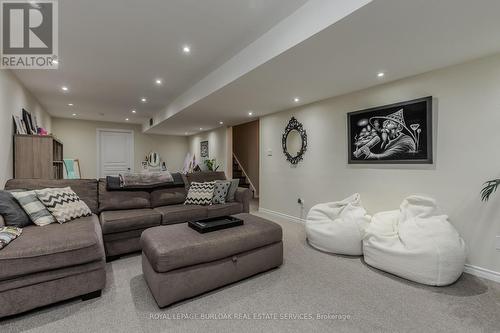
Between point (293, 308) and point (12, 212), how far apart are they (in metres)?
2.61

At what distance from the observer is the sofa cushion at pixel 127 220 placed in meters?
2.54

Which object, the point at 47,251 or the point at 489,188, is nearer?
the point at 47,251

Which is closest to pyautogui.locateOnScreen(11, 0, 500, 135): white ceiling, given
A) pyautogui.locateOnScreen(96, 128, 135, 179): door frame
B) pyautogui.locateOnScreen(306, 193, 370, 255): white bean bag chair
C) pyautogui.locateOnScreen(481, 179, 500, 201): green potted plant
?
pyautogui.locateOnScreen(481, 179, 500, 201): green potted plant

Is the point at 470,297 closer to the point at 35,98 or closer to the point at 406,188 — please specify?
the point at 406,188

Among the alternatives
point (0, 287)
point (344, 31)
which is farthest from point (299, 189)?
point (0, 287)

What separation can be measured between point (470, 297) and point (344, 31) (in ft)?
8.00

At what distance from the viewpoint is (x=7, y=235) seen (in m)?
1.75

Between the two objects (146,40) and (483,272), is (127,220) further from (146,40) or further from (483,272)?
(483,272)

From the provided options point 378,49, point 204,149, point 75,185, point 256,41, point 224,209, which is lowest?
point 224,209

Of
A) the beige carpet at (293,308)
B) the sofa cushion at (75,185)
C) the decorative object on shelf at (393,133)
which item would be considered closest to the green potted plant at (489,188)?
the decorative object on shelf at (393,133)

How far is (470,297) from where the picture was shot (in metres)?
1.95

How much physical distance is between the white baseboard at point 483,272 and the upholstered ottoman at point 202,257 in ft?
6.38

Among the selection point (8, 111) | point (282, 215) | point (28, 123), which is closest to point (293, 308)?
point (282, 215)

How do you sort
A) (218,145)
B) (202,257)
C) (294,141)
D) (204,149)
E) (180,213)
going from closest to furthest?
(202,257) < (180,213) < (294,141) < (218,145) < (204,149)
